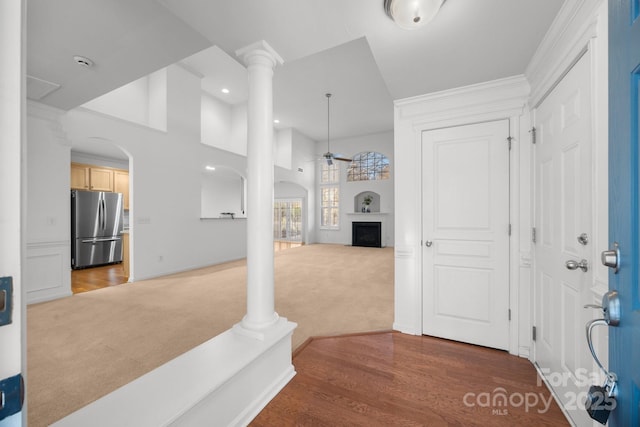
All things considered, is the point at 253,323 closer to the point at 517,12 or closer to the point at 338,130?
the point at 517,12

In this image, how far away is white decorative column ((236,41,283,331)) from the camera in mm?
1806

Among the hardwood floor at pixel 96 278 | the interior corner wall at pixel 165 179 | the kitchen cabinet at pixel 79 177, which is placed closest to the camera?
the interior corner wall at pixel 165 179

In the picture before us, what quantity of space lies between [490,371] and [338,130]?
8410mm

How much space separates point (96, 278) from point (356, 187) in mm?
7840

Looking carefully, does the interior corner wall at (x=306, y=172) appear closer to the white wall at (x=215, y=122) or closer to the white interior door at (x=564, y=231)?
the white wall at (x=215, y=122)

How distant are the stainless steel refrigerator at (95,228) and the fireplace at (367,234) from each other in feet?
23.0

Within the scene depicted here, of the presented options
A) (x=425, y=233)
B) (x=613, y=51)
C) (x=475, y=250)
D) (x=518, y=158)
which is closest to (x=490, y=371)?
(x=475, y=250)

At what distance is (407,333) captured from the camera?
8.42 feet

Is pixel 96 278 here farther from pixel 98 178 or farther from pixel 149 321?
pixel 149 321

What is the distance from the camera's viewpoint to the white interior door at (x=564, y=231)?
135 cm

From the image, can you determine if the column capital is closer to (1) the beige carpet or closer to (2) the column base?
(2) the column base

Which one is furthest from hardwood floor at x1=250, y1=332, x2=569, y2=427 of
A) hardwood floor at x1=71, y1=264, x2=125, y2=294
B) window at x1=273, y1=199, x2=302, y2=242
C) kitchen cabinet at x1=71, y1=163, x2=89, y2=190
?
window at x1=273, y1=199, x2=302, y2=242

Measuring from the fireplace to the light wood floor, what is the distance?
700 centimetres

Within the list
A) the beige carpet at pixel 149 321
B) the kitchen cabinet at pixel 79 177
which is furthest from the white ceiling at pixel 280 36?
the kitchen cabinet at pixel 79 177
